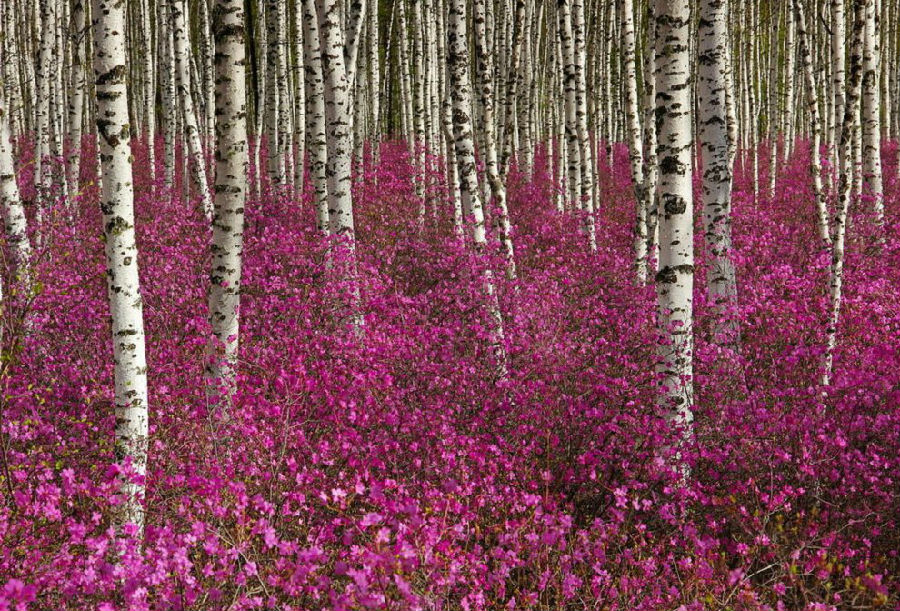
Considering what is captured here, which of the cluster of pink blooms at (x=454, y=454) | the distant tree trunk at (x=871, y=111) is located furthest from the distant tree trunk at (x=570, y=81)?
the distant tree trunk at (x=871, y=111)

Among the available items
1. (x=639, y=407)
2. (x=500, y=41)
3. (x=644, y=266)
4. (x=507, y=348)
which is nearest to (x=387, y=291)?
(x=507, y=348)

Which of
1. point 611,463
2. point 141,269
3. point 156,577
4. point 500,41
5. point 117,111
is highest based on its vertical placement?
point 500,41

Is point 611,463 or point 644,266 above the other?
point 644,266

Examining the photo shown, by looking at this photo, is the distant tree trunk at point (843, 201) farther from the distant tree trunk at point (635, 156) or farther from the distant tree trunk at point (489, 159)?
the distant tree trunk at point (489, 159)

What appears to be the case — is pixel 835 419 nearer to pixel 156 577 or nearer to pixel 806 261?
pixel 156 577

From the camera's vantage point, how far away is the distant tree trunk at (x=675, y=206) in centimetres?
525

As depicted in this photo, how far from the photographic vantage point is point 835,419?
5.46 metres

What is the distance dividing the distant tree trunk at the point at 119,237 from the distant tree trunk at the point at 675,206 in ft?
12.0

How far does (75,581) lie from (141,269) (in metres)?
6.13

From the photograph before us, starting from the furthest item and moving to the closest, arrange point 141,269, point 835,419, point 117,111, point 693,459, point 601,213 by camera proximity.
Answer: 1. point 601,213
2. point 141,269
3. point 835,419
4. point 693,459
5. point 117,111

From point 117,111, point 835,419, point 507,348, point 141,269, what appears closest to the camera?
point 117,111

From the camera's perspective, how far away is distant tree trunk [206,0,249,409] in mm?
5980

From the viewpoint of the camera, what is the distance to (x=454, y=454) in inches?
197

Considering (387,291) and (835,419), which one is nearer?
(835,419)
